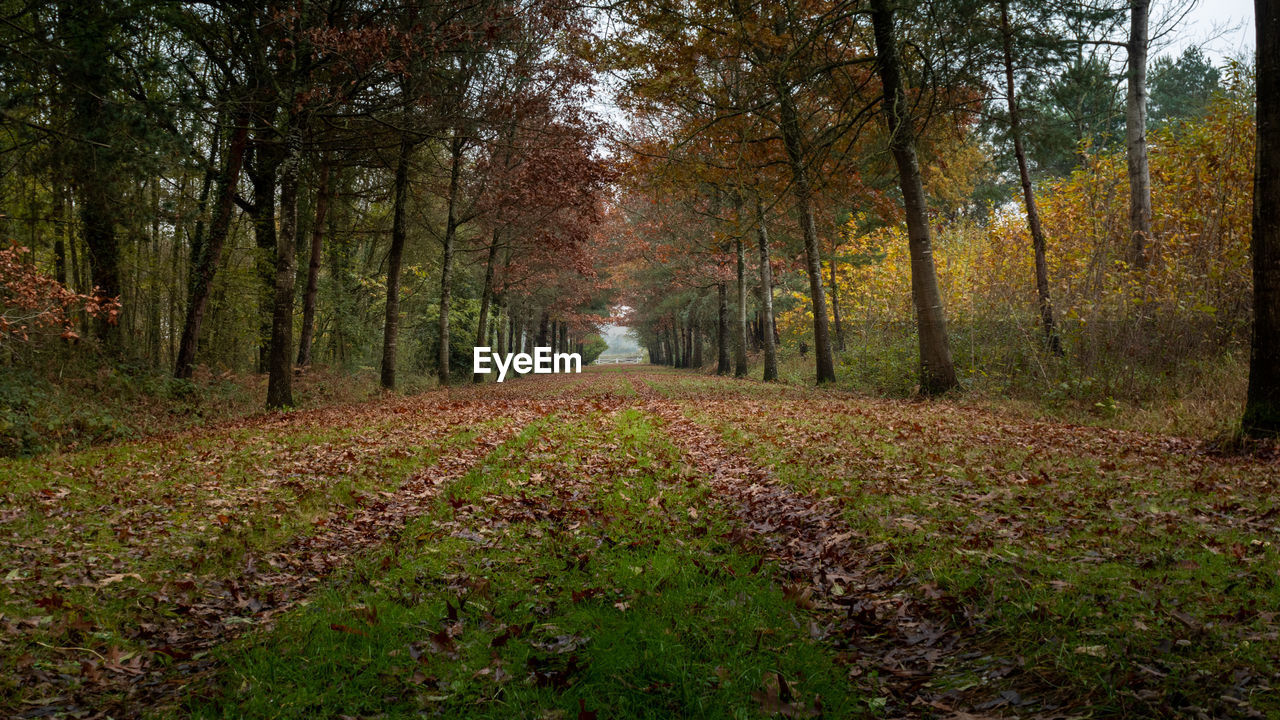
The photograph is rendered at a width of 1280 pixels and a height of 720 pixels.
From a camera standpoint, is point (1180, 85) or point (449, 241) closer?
point (449, 241)

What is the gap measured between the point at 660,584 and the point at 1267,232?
293 inches

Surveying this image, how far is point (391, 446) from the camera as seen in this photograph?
9.44m

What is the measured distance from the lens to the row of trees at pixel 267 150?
33.4ft

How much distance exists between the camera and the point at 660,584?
440cm

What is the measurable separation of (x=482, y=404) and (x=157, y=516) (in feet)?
31.9

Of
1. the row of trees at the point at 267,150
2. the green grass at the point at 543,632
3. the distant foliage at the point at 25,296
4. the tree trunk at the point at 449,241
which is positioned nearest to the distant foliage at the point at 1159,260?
the green grass at the point at 543,632

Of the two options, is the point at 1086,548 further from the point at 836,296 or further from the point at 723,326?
the point at 723,326

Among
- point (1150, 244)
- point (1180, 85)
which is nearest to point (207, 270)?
point (1150, 244)

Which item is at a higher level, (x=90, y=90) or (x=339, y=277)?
(x=90, y=90)


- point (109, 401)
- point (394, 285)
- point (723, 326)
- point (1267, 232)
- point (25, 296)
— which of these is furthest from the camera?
point (723, 326)

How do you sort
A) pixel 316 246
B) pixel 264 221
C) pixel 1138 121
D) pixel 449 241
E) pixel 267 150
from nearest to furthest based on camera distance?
pixel 1138 121 → pixel 267 150 → pixel 316 246 → pixel 264 221 → pixel 449 241

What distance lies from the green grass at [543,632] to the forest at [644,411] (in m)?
0.03

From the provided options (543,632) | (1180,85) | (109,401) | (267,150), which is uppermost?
(1180,85)

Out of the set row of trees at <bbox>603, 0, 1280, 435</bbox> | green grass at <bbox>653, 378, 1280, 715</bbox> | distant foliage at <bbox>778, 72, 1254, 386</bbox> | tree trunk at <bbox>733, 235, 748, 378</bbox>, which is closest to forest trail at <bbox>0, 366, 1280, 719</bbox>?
green grass at <bbox>653, 378, 1280, 715</bbox>
